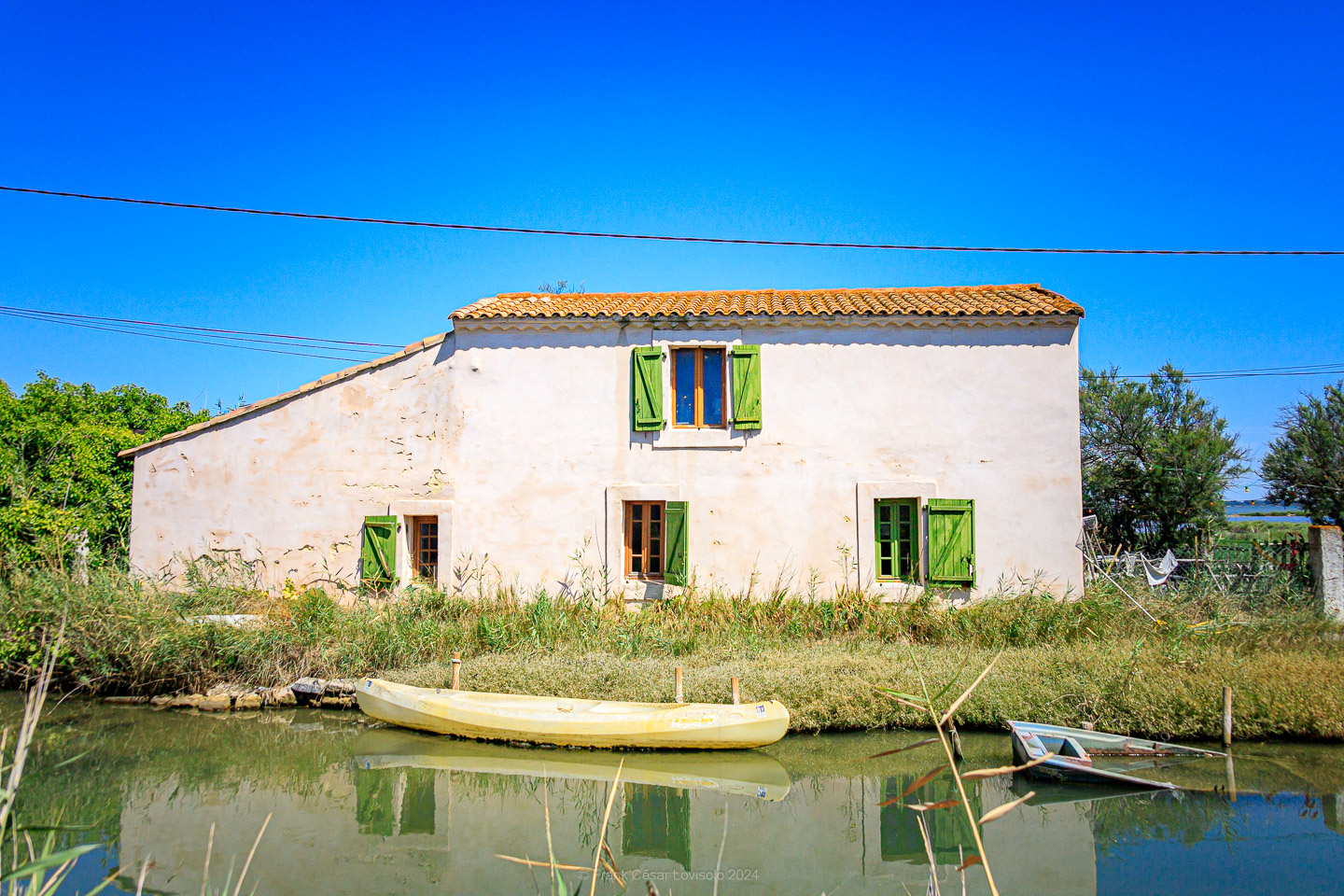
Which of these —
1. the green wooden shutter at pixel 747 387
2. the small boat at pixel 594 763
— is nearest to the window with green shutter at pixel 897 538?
the green wooden shutter at pixel 747 387

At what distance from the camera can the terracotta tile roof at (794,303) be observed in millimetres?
13539

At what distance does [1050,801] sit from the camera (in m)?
8.41

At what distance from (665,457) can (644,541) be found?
1.55 meters

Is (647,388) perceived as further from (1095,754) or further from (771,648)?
(1095,754)

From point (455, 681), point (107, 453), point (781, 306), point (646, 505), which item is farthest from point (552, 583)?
point (107, 453)

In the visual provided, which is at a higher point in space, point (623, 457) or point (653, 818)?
point (623, 457)

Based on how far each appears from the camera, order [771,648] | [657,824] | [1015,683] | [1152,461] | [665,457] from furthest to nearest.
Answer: [1152,461]
[665,457]
[771,648]
[1015,683]
[657,824]

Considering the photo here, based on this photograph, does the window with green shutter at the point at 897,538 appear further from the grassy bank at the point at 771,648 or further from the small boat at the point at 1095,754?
the small boat at the point at 1095,754

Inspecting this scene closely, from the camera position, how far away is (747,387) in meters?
13.6

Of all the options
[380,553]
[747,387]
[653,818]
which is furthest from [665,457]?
[653,818]

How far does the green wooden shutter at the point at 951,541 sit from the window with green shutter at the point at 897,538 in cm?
32

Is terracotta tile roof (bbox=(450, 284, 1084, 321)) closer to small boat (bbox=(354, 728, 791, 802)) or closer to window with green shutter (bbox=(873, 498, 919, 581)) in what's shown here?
window with green shutter (bbox=(873, 498, 919, 581))

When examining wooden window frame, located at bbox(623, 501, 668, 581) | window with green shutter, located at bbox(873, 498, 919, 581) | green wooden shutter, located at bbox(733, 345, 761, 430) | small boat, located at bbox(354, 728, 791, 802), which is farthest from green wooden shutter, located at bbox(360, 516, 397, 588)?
window with green shutter, located at bbox(873, 498, 919, 581)

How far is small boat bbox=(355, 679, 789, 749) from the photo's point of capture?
9344 mm
